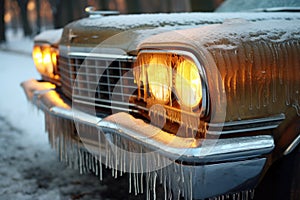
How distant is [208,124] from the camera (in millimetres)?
1730

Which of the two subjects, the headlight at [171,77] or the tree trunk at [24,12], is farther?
the tree trunk at [24,12]

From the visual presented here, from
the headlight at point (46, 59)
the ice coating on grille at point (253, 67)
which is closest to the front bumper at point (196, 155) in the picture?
the ice coating on grille at point (253, 67)

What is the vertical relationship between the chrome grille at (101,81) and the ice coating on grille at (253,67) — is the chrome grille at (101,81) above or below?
below

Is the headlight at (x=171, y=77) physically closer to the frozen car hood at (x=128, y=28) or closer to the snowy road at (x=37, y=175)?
the frozen car hood at (x=128, y=28)

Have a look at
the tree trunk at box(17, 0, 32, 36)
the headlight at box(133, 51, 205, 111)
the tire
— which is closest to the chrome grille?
the headlight at box(133, 51, 205, 111)

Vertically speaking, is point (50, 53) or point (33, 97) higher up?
point (50, 53)

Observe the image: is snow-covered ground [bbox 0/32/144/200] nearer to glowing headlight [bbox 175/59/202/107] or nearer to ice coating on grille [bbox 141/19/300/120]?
glowing headlight [bbox 175/59/202/107]

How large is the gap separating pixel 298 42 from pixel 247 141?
0.50 metres

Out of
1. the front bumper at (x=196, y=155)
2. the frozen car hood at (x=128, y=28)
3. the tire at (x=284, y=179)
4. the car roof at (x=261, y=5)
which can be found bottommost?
the tire at (x=284, y=179)

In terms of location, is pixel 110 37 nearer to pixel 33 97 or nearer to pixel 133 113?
pixel 133 113

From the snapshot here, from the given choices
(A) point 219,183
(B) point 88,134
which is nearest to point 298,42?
(A) point 219,183

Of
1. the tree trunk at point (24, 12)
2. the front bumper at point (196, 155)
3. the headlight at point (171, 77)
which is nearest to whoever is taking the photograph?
the front bumper at point (196, 155)

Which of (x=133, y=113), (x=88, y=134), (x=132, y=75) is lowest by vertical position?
(x=88, y=134)

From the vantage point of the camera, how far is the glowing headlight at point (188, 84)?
178 centimetres
